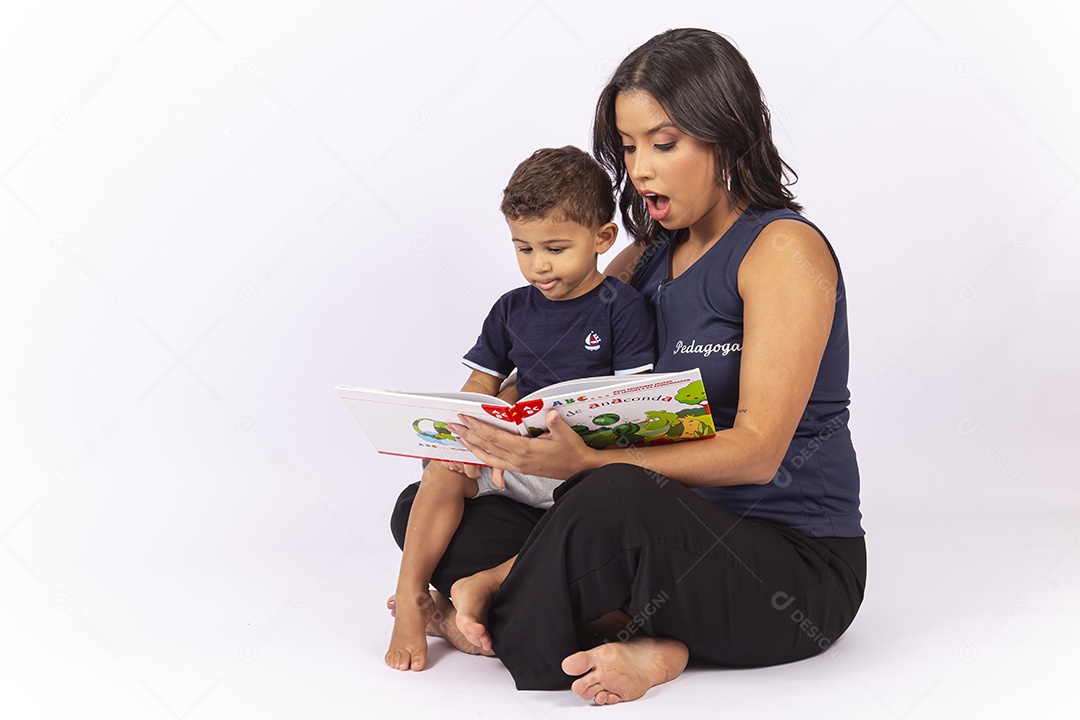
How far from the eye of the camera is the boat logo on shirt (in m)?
2.55

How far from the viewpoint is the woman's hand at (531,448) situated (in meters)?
2.25

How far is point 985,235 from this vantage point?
13.0 feet

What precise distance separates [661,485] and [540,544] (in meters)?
0.26

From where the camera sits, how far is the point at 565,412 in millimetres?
2262

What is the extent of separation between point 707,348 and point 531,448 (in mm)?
531

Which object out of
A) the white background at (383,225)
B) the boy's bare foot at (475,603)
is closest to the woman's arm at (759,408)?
the boy's bare foot at (475,603)

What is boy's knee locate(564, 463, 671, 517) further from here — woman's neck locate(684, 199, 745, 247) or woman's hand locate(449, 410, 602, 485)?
woman's neck locate(684, 199, 745, 247)

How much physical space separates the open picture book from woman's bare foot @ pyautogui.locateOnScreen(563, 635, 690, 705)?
41cm

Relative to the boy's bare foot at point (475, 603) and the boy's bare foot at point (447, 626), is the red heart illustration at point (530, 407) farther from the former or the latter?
the boy's bare foot at point (447, 626)

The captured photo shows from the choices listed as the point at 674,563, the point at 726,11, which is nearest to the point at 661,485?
the point at 674,563

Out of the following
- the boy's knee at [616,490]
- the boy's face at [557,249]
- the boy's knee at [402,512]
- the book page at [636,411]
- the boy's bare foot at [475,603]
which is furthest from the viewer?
the boy's knee at [402,512]

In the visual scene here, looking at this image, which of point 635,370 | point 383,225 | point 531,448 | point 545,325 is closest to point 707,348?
point 635,370

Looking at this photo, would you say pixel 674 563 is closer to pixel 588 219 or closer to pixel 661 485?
pixel 661 485

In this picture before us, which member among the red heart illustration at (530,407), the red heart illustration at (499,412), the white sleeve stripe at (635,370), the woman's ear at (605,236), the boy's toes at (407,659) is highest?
the woman's ear at (605,236)
